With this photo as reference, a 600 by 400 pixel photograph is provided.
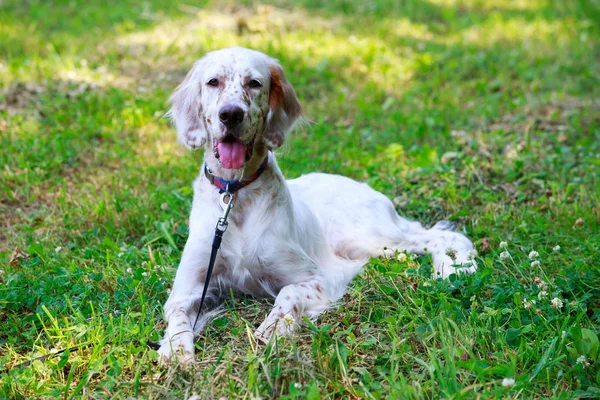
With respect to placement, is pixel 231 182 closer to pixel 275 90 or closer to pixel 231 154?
pixel 231 154

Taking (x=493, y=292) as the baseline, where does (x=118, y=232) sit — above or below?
below

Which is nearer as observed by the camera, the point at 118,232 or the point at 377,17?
the point at 118,232

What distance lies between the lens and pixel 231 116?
287 centimetres

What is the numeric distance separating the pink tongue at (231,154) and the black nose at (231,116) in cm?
10

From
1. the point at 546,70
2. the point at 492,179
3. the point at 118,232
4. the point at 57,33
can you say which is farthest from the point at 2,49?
the point at 546,70

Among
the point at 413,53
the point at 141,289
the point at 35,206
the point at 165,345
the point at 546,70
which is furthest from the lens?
the point at 413,53

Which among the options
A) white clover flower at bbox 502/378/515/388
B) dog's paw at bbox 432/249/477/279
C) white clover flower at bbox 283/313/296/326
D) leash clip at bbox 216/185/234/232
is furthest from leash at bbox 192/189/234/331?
white clover flower at bbox 502/378/515/388

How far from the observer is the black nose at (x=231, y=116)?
286cm

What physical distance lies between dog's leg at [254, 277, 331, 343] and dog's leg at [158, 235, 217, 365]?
0.99 ft

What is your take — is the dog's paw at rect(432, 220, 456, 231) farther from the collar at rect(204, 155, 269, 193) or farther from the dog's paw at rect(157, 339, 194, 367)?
the dog's paw at rect(157, 339, 194, 367)

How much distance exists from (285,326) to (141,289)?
2.76ft

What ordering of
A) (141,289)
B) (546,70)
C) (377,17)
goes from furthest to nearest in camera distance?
(377,17) → (546,70) → (141,289)

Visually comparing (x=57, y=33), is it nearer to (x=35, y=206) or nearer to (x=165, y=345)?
(x=35, y=206)

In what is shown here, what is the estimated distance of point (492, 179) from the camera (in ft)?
14.9
